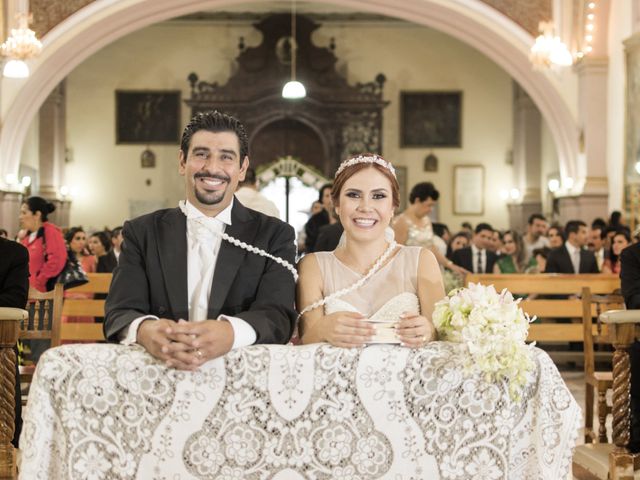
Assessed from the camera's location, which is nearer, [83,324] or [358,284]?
[358,284]

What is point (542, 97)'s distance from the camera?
14492 millimetres

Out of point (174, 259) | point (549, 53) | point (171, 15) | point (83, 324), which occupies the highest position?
point (171, 15)

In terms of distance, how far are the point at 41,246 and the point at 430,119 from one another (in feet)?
45.5

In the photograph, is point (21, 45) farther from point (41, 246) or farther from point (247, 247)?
point (247, 247)

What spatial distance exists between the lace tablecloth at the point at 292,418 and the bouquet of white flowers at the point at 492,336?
55 mm

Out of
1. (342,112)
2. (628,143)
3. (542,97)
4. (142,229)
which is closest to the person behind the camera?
(142,229)

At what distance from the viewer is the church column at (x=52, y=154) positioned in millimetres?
20297

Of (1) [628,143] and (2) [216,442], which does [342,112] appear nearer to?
(1) [628,143]

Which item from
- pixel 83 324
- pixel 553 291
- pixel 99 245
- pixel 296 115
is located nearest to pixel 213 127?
pixel 83 324

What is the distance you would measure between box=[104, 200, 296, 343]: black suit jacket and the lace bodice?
0.64 feet

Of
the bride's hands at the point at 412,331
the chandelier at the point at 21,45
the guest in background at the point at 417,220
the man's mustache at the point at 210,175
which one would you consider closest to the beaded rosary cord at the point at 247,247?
the man's mustache at the point at 210,175

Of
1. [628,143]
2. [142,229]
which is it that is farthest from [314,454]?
[628,143]

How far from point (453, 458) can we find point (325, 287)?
0.80m

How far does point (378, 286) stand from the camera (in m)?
3.51
